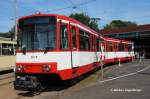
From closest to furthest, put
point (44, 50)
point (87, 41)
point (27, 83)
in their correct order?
point (27, 83)
point (44, 50)
point (87, 41)

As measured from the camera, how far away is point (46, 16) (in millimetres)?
14109

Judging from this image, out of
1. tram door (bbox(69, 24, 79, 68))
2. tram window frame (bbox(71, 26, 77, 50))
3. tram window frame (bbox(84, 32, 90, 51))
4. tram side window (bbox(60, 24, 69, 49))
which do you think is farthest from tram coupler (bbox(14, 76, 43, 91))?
tram window frame (bbox(84, 32, 90, 51))

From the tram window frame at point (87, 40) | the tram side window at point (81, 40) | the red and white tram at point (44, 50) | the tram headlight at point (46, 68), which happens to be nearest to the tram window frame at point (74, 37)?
the red and white tram at point (44, 50)

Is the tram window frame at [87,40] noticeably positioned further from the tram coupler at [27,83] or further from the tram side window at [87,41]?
the tram coupler at [27,83]

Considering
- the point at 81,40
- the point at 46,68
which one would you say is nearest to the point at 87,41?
the point at 81,40

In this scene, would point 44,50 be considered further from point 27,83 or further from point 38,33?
point 27,83

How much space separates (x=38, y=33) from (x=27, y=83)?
7.07 feet

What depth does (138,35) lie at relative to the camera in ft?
216

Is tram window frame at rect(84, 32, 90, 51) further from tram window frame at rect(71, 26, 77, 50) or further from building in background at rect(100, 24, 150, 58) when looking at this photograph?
building in background at rect(100, 24, 150, 58)

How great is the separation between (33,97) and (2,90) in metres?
3.18

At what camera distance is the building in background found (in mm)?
65312

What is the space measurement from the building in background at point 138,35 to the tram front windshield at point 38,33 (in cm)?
4955

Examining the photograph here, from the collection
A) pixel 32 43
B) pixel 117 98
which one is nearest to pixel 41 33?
pixel 32 43

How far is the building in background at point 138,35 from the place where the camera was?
65312 millimetres
